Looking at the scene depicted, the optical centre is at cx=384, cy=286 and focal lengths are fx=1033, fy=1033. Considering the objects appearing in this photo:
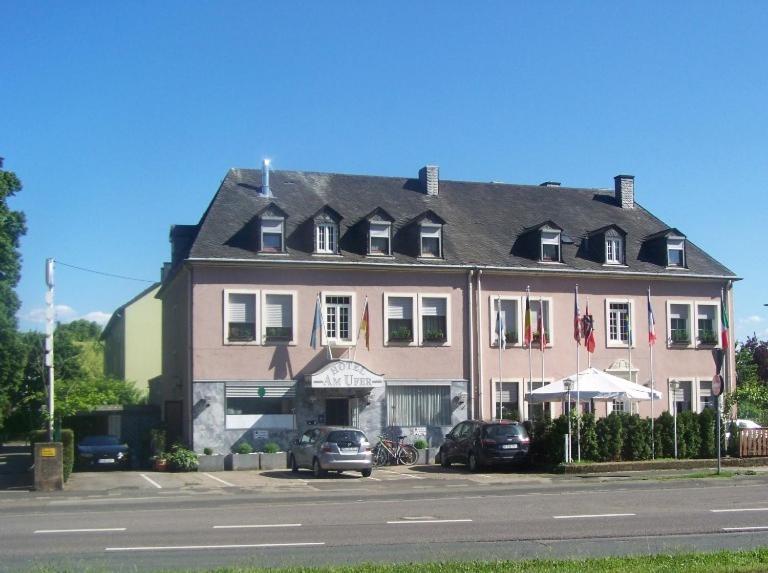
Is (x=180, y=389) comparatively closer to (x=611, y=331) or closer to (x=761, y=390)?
(x=611, y=331)

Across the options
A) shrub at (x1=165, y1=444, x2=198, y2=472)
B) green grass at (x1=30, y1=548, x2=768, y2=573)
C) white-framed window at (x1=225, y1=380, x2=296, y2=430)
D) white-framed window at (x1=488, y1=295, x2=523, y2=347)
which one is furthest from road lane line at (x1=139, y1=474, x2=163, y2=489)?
green grass at (x1=30, y1=548, x2=768, y2=573)

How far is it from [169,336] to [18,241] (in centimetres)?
726

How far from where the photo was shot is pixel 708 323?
137 ft

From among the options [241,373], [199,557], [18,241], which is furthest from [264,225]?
[199,557]

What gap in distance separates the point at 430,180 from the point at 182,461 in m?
15.9

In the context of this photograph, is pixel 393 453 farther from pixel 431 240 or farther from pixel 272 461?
pixel 431 240

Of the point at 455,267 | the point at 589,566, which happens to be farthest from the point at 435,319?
the point at 589,566

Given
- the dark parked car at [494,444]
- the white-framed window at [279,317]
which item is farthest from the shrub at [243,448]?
the dark parked car at [494,444]

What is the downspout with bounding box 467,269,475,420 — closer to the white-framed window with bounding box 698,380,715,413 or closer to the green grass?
the white-framed window with bounding box 698,380,715,413

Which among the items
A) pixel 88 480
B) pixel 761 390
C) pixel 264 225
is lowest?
pixel 88 480

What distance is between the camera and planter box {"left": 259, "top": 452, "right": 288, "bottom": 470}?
3431 cm

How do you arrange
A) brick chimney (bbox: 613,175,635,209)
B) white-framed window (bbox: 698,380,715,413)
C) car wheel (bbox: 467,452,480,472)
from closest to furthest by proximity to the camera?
car wheel (bbox: 467,452,480,472)
white-framed window (bbox: 698,380,715,413)
brick chimney (bbox: 613,175,635,209)

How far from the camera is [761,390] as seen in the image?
117 ft

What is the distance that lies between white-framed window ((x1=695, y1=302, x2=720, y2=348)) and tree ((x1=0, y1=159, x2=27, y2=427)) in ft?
90.3
